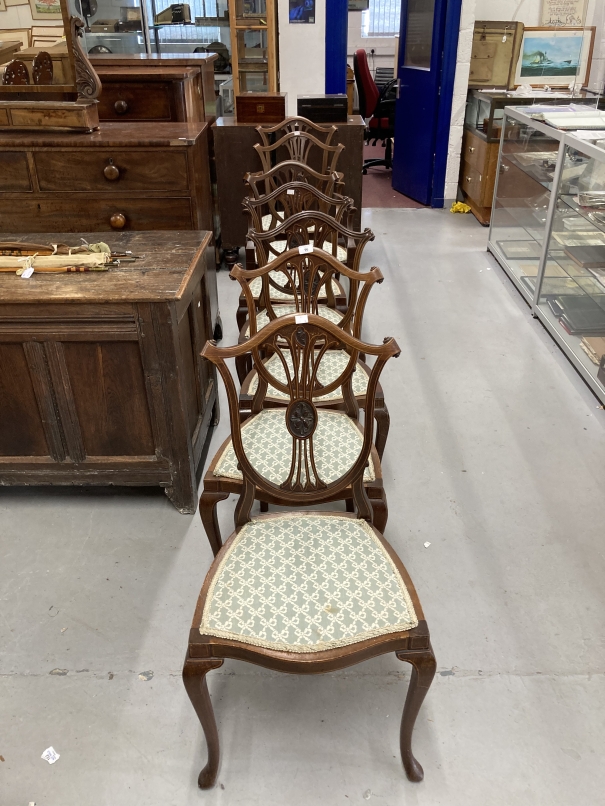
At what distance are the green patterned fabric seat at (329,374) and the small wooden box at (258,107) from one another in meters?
2.39

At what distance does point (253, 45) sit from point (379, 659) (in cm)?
498

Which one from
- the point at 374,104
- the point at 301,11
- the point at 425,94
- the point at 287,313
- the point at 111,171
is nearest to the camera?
the point at 287,313

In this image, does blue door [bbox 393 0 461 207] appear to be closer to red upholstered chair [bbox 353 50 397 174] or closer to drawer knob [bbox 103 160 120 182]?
red upholstered chair [bbox 353 50 397 174]

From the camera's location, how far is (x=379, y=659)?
177cm

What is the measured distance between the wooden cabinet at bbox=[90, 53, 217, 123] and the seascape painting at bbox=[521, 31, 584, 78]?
10.1ft

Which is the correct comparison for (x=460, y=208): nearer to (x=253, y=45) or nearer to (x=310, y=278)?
(x=253, y=45)

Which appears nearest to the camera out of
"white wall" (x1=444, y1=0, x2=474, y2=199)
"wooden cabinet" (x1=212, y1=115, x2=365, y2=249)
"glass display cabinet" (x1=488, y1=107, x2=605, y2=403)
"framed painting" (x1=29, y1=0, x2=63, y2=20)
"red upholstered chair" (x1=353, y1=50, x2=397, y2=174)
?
"framed painting" (x1=29, y1=0, x2=63, y2=20)

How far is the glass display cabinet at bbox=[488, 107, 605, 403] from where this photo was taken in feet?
10.4

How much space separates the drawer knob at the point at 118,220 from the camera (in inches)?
107

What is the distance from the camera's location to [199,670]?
4.35 feet

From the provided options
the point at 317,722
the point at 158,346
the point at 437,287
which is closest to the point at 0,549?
the point at 158,346

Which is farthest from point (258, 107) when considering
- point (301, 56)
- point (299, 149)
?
point (301, 56)

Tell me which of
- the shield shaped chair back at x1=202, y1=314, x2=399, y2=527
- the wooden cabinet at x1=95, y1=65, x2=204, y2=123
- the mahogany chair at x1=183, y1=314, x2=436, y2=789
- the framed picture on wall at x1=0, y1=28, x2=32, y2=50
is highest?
the framed picture on wall at x1=0, y1=28, x2=32, y2=50

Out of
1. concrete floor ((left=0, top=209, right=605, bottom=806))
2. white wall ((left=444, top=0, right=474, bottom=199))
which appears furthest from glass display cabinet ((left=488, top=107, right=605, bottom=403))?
white wall ((left=444, top=0, right=474, bottom=199))
